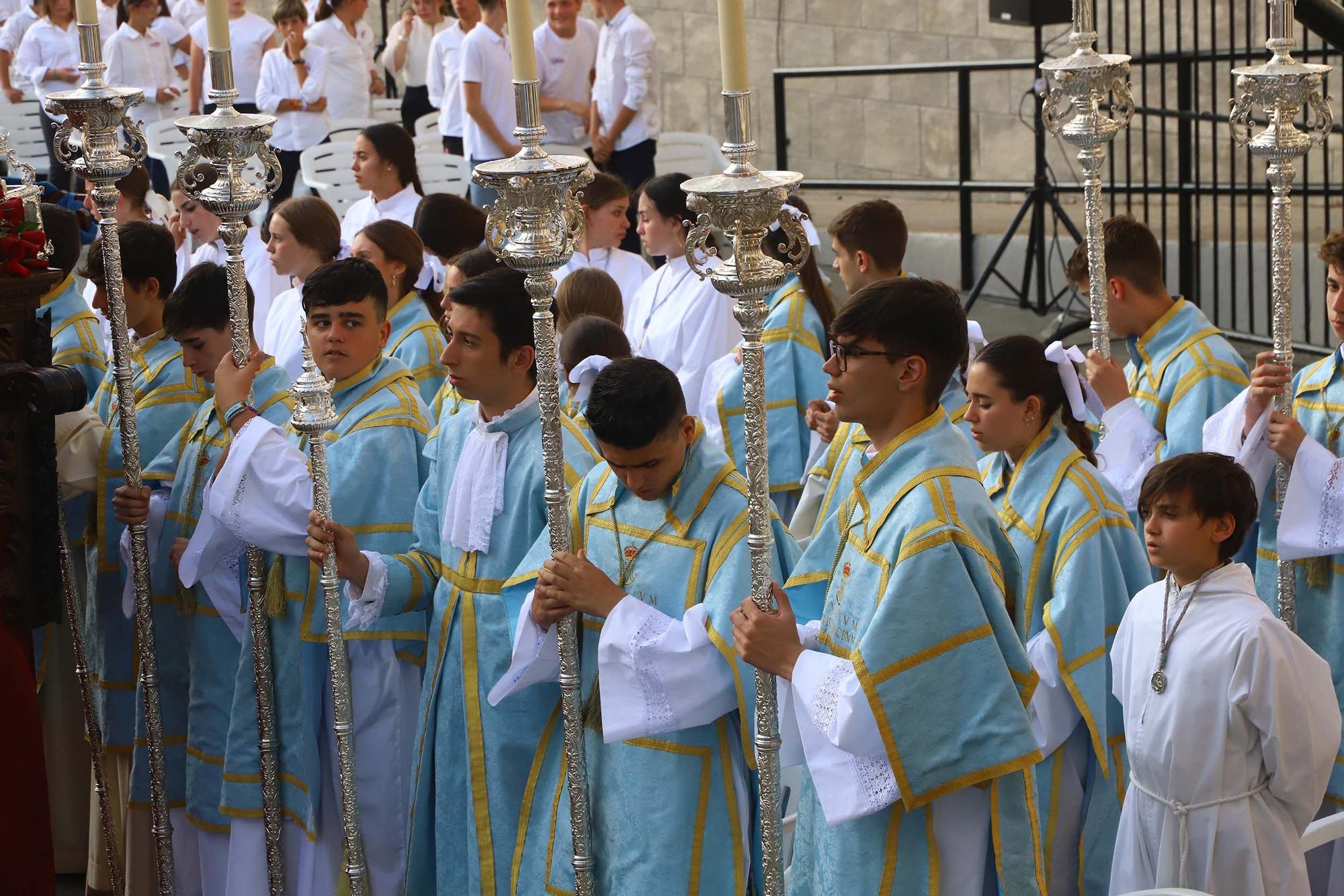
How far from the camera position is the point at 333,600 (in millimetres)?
3693

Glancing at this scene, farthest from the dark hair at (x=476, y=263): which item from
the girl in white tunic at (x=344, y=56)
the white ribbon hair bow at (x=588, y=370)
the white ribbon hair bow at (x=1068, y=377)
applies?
the girl in white tunic at (x=344, y=56)

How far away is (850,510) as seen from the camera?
10.7ft

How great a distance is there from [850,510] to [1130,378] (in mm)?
2318

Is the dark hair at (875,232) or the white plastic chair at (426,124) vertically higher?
the white plastic chair at (426,124)

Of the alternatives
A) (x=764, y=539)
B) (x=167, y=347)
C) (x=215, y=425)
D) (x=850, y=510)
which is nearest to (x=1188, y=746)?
(x=850, y=510)

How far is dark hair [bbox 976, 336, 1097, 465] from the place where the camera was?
406 cm

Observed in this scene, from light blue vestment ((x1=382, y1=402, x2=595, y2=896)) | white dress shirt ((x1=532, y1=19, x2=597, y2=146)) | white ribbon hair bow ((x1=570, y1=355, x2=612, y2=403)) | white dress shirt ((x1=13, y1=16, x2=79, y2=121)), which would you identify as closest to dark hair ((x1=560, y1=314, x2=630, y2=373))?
white ribbon hair bow ((x1=570, y1=355, x2=612, y2=403))

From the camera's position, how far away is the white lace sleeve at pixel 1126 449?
4.82m

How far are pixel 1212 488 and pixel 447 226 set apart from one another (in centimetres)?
374

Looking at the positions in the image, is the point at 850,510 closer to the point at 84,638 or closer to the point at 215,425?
the point at 215,425

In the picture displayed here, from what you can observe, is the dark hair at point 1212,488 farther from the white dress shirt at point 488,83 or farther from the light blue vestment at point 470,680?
the white dress shirt at point 488,83

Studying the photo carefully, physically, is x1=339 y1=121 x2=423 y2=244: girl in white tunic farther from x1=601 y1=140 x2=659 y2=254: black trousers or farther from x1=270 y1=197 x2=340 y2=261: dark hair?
x1=601 y1=140 x2=659 y2=254: black trousers

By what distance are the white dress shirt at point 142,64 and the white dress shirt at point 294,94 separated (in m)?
1.37

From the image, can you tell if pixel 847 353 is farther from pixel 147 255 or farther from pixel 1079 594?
pixel 147 255
